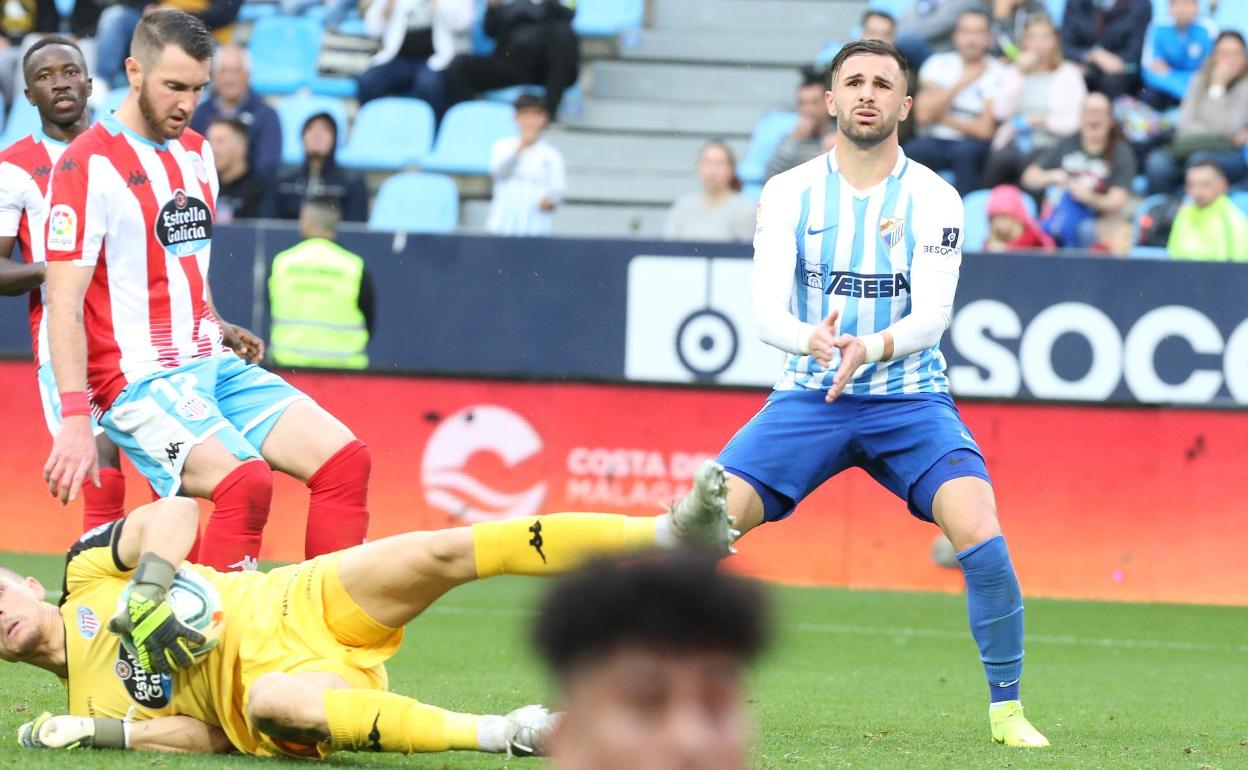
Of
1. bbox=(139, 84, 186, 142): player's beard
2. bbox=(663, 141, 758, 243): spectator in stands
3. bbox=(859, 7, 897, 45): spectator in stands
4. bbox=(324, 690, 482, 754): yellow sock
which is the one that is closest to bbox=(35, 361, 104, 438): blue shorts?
bbox=(139, 84, 186, 142): player's beard

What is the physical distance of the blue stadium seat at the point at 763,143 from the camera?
15.1 metres

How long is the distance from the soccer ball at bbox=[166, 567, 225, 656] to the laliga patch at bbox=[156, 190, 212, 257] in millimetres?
1627

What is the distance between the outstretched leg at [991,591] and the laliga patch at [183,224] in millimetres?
2647

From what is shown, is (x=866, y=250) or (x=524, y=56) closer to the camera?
(x=866, y=250)

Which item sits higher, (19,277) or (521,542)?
(19,277)

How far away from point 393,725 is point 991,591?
7.26ft

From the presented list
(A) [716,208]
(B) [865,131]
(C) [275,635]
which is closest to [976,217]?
(A) [716,208]

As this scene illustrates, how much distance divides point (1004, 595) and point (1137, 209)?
8.35 m

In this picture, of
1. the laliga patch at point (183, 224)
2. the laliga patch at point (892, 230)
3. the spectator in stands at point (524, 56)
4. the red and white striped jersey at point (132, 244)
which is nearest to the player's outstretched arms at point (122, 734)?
the red and white striped jersey at point (132, 244)

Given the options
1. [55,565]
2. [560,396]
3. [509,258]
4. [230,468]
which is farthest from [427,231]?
[230,468]

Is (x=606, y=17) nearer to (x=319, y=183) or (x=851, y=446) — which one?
(x=319, y=183)

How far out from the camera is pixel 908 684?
827 centimetres

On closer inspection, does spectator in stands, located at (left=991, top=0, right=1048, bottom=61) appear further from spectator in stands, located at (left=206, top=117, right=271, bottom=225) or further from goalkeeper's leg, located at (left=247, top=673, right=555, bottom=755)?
goalkeeper's leg, located at (left=247, top=673, right=555, bottom=755)

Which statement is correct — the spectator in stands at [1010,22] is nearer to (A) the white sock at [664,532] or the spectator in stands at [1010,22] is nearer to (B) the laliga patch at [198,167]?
(B) the laliga patch at [198,167]
